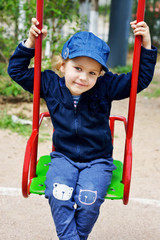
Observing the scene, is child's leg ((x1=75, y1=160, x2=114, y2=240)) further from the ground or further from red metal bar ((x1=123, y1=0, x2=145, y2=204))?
the ground

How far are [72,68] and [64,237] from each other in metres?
0.96

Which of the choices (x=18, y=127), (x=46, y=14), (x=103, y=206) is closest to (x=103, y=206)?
(x=103, y=206)

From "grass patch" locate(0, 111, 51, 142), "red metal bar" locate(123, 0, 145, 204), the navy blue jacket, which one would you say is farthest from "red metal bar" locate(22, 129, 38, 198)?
"grass patch" locate(0, 111, 51, 142)

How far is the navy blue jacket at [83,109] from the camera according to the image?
2246mm

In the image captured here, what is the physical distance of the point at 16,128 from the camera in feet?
16.8

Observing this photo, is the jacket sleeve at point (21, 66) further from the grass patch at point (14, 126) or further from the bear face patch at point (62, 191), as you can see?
the grass patch at point (14, 126)

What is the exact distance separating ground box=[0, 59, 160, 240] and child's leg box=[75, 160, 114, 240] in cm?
76

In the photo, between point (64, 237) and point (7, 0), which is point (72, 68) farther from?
point (7, 0)

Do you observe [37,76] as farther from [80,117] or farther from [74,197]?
[74,197]

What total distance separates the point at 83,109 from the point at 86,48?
1.23 ft

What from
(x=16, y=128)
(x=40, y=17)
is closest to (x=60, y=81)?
(x=40, y=17)

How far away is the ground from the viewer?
9.33 feet

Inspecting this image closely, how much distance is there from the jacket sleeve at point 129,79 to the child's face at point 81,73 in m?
0.14

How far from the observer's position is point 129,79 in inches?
87.6
